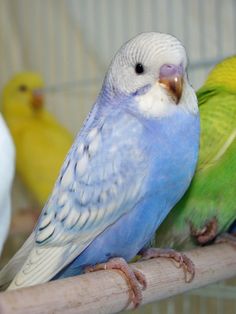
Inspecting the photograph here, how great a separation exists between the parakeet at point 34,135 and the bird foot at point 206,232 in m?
0.73

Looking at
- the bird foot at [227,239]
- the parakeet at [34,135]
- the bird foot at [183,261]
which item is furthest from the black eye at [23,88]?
the bird foot at [183,261]

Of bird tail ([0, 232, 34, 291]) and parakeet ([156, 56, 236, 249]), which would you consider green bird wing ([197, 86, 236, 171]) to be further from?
bird tail ([0, 232, 34, 291])

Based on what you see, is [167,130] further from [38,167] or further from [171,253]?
[38,167]

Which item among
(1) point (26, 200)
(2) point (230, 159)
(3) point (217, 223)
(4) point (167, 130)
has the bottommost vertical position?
(1) point (26, 200)

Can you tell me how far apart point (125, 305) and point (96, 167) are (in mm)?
175

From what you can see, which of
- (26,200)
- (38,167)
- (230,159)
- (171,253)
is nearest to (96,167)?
(171,253)

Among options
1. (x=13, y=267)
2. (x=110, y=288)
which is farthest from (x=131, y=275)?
(x=13, y=267)

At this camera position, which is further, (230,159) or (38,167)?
(38,167)

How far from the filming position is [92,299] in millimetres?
658

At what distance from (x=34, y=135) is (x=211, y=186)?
916mm

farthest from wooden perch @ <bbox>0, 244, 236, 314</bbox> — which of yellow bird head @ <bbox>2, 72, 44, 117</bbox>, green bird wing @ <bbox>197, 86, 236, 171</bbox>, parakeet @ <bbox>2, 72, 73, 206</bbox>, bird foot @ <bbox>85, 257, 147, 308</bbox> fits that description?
yellow bird head @ <bbox>2, 72, 44, 117</bbox>

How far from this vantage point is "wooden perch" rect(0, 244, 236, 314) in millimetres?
595

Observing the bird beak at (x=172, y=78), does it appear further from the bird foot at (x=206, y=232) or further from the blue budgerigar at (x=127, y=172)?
the bird foot at (x=206, y=232)

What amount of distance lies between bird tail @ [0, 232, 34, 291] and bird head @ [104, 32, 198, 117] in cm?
24
